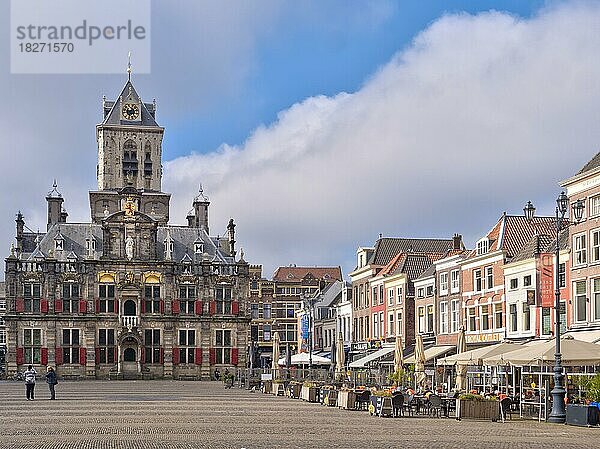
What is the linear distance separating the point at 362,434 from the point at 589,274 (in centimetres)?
2201

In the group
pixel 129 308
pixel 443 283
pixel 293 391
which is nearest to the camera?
pixel 293 391

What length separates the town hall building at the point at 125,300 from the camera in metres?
92.6

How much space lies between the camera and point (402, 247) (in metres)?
83.4

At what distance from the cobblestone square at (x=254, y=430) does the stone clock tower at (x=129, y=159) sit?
69477 millimetres

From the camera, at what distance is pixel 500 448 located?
71.0 feet

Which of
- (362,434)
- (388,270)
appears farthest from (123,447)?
(388,270)

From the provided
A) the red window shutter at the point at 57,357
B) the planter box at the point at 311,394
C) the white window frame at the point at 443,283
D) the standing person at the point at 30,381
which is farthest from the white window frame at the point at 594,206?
the red window shutter at the point at 57,357

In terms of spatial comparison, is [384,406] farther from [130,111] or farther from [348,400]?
[130,111]

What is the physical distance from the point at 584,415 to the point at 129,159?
83.1 metres

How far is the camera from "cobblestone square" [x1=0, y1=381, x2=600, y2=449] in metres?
22.2

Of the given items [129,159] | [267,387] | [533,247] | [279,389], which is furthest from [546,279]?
[129,159]

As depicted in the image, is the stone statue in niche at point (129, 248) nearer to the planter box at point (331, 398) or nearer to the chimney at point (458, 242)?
the chimney at point (458, 242)

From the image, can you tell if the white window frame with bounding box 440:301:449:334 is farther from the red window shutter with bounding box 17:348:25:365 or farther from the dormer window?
the red window shutter with bounding box 17:348:25:365

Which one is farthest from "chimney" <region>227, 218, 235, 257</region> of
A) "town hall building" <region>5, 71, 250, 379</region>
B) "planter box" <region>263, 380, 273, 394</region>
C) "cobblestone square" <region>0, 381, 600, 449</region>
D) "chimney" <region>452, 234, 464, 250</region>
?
"cobblestone square" <region>0, 381, 600, 449</region>
